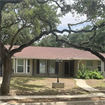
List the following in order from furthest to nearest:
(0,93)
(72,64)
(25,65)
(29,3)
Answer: (72,64) < (25,65) < (29,3) < (0,93)

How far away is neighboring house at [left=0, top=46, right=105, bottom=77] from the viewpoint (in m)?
20.8

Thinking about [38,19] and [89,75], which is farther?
[89,75]

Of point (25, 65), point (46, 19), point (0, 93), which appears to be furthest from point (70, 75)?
point (0, 93)

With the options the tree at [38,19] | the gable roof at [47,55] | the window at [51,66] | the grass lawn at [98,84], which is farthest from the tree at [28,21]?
the window at [51,66]

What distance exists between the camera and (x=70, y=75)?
2308 centimetres

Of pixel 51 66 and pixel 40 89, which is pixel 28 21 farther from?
pixel 51 66

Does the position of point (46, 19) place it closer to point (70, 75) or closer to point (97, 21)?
point (97, 21)

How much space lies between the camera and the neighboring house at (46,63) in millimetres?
20766

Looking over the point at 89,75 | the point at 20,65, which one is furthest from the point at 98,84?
the point at 20,65

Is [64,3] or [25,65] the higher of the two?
[64,3]

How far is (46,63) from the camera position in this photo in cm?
2184

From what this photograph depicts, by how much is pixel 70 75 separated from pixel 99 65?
14.2 feet

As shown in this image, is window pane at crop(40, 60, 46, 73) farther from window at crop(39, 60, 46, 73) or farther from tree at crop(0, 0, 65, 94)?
tree at crop(0, 0, 65, 94)

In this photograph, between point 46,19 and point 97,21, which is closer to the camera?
point 97,21
